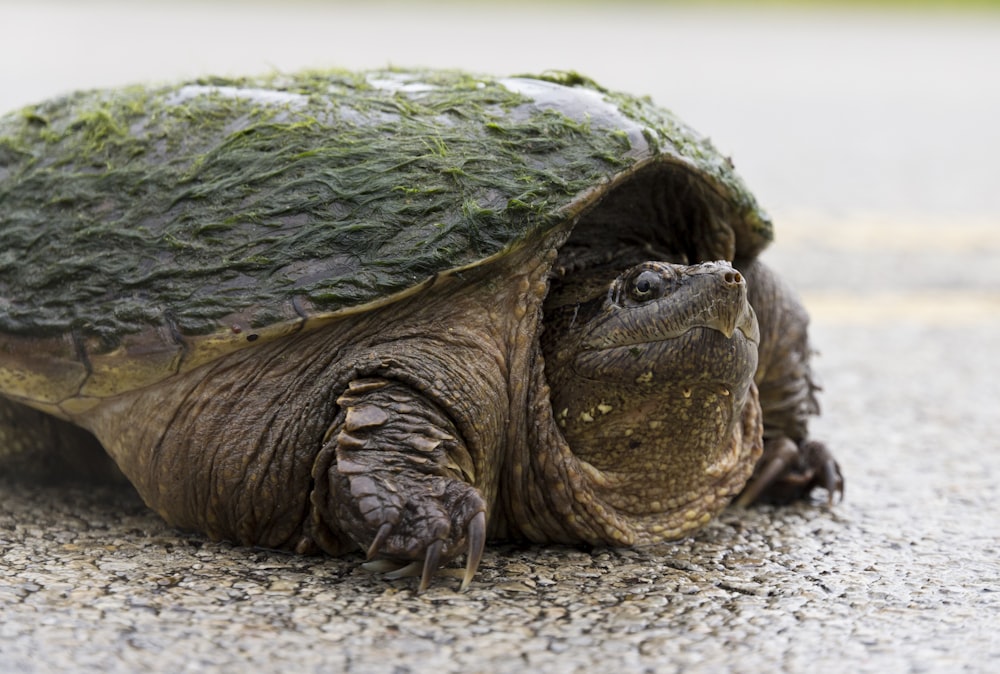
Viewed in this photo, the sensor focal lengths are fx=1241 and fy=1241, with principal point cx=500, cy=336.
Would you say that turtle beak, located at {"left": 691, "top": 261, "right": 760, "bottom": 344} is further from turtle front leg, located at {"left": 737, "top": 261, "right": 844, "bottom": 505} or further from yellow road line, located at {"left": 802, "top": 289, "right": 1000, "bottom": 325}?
yellow road line, located at {"left": 802, "top": 289, "right": 1000, "bottom": 325}

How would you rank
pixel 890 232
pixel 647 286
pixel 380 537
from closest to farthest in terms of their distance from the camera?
1. pixel 380 537
2. pixel 647 286
3. pixel 890 232

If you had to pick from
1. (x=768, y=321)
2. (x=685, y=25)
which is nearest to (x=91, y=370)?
(x=768, y=321)

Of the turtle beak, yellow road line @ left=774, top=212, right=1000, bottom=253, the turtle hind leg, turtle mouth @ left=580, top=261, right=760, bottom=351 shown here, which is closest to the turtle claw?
turtle mouth @ left=580, top=261, right=760, bottom=351

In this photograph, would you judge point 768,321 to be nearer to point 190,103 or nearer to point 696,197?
point 696,197

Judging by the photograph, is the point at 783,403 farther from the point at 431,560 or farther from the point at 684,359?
the point at 431,560

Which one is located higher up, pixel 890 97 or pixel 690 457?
pixel 890 97

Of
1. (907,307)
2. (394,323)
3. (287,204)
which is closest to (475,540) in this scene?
(394,323)

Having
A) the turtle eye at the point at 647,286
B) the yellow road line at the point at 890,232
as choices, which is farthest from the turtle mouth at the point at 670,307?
the yellow road line at the point at 890,232

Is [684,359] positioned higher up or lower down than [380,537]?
higher up
